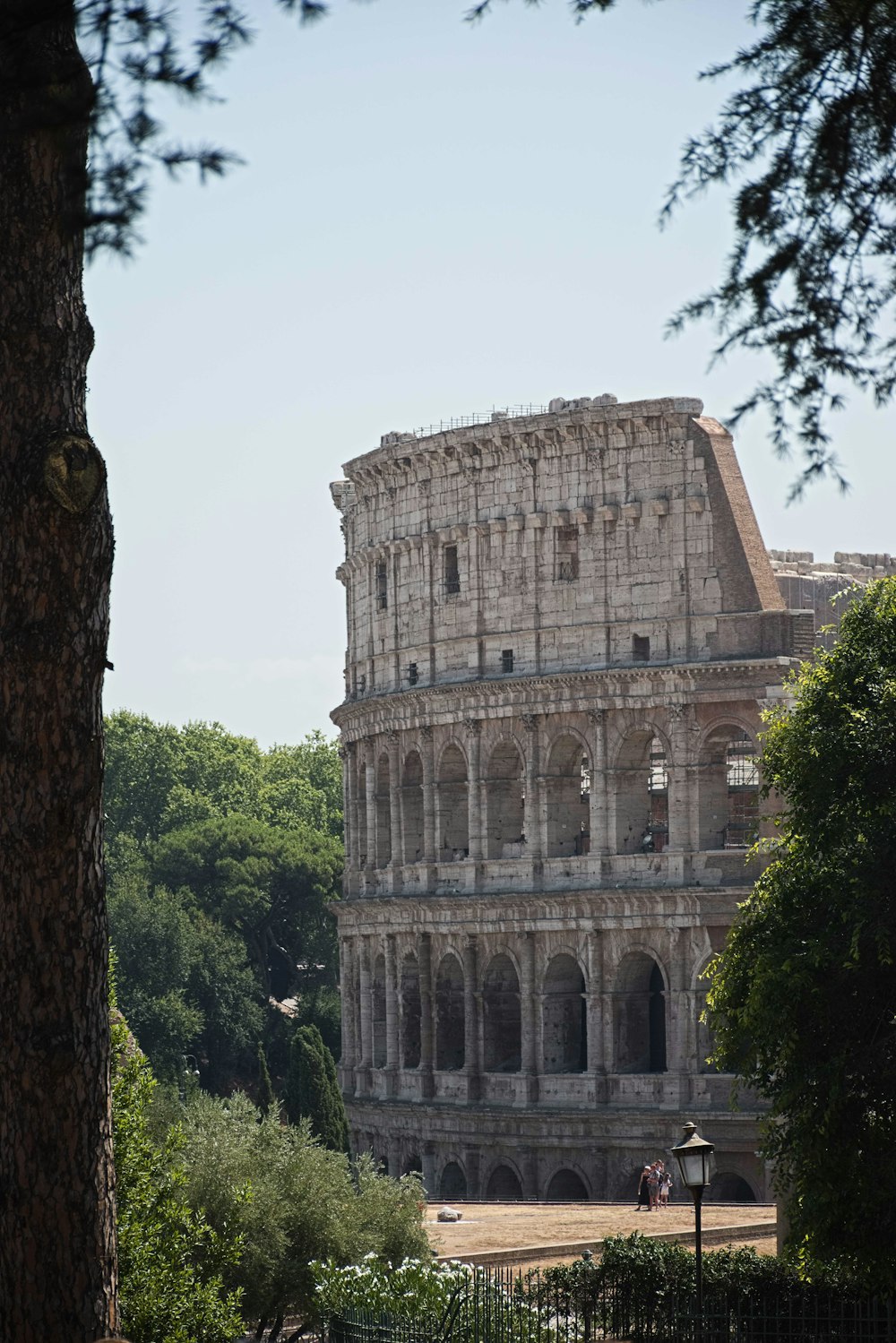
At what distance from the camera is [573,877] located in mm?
49125

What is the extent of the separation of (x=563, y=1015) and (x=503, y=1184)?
3644mm

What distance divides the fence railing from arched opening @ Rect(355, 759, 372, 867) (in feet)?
99.3

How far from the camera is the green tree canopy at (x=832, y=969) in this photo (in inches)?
952

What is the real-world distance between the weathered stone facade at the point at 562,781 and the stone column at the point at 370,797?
1.15 m

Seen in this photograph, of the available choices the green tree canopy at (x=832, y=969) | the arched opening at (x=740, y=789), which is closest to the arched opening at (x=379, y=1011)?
the arched opening at (x=740, y=789)

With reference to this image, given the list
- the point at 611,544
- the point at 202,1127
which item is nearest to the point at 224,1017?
the point at 611,544

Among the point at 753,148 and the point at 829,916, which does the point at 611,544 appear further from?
the point at 753,148

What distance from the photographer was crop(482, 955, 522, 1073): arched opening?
50969 mm

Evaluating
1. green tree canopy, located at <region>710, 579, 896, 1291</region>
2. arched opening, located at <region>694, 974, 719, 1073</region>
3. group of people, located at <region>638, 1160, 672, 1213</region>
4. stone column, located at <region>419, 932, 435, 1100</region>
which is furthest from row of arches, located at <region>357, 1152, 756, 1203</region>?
green tree canopy, located at <region>710, 579, 896, 1291</region>

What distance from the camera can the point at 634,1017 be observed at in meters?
48.5

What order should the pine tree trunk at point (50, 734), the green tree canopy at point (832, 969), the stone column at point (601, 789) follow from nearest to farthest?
1. the pine tree trunk at point (50, 734)
2. the green tree canopy at point (832, 969)
3. the stone column at point (601, 789)

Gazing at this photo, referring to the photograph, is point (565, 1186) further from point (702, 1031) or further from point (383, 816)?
point (383, 816)

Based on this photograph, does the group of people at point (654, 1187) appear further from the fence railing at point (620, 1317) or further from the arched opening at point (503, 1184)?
the fence railing at point (620, 1317)

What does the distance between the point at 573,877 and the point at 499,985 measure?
3586 mm
